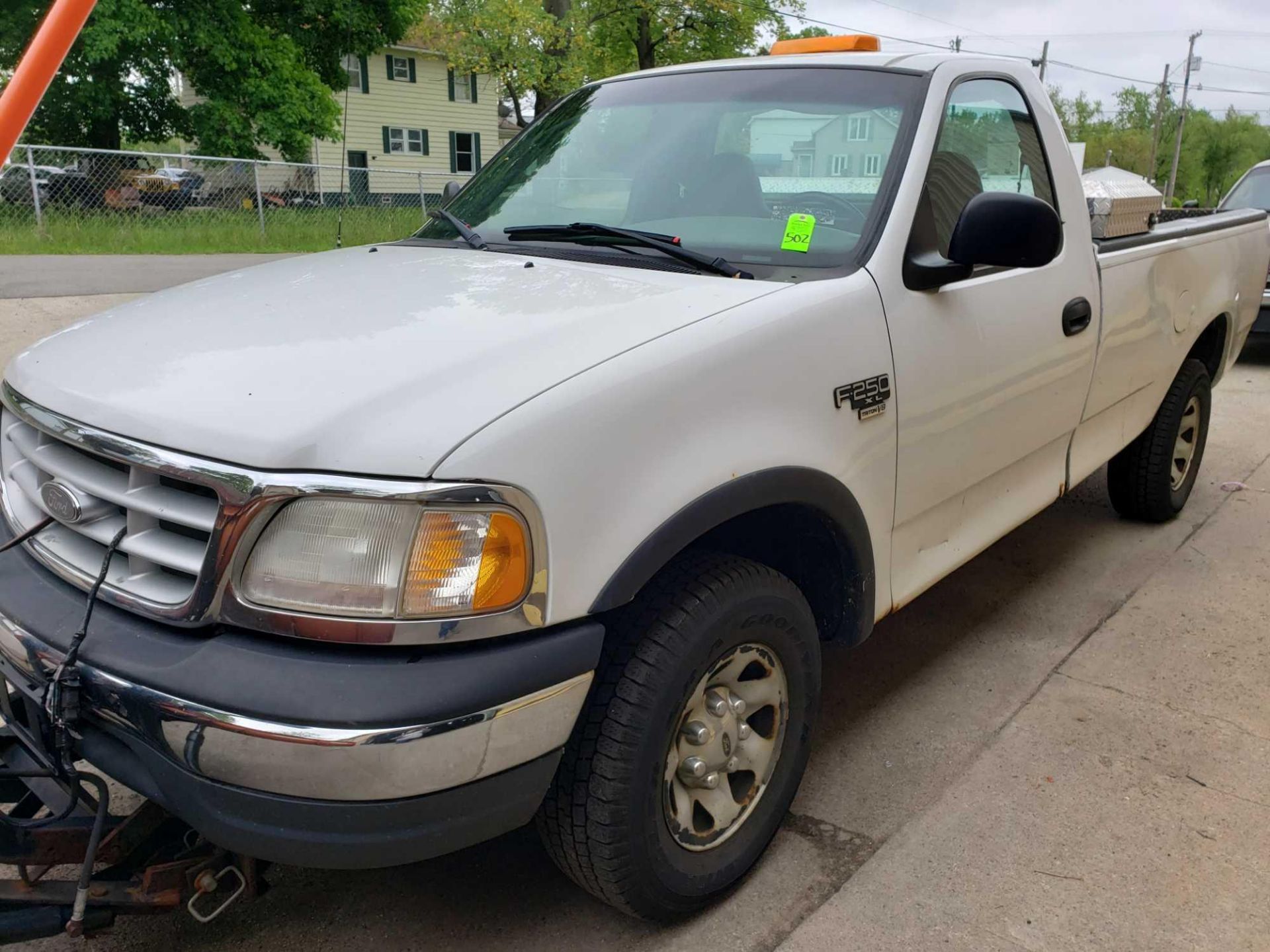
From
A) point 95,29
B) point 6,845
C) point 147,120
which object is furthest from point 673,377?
point 147,120

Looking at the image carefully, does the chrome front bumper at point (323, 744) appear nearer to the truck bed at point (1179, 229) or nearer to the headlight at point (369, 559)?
the headlight at point (369, 559)

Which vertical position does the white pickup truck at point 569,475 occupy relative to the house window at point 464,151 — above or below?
below

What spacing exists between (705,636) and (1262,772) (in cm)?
192

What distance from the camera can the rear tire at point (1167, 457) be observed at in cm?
469

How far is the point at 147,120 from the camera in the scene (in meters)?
23.6

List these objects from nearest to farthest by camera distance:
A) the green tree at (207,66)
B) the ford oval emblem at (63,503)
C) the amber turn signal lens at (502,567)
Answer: the amber turn signal lens at (502,567) < the ford oval emblem at (63,503) < the green tree at (207,66)

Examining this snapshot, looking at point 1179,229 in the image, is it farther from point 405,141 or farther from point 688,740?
point 405,141

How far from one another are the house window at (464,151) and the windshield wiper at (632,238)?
37.7m

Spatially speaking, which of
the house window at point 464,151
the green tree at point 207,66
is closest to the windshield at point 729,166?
the green tree at point 207,66

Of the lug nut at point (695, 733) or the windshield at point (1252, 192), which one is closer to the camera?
the lug nut at point (695, 733)

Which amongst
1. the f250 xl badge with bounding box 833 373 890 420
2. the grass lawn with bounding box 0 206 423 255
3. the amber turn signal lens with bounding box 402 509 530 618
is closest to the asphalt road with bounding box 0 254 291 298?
the grass lawn with bounding box 0 206 423 255

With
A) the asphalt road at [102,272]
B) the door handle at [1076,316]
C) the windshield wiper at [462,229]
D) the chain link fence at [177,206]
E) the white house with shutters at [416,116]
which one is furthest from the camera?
the white house with shutters at [416,116]

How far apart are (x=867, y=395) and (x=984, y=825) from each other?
3.82 ft

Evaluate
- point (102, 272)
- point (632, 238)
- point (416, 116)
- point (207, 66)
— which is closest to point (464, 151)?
point (416, 116)
